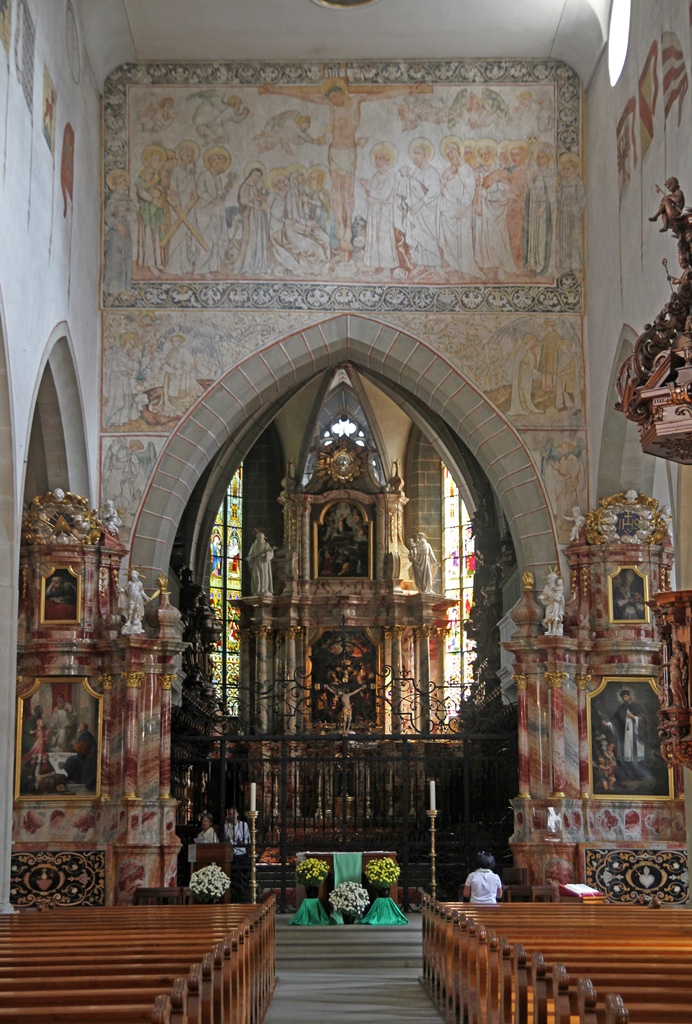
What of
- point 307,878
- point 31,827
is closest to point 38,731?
point 31,827

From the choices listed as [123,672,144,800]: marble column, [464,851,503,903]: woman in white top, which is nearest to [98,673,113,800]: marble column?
[123,672,144,800]: marble column

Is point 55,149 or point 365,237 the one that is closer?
point 55,149

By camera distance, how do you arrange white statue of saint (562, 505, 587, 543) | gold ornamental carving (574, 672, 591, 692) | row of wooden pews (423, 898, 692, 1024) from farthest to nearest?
white statue of saint (562, 505, 587, 543)
gold ornamental carving (574, 672, 591, 692)
row of wooden pews (423, 898, 692, 1024)

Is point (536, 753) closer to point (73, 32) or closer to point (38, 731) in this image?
point (38, 731)

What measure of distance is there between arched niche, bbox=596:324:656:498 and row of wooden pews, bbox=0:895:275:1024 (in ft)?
29.0

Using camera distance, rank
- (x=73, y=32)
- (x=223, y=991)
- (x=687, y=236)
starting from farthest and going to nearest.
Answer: (x=73, y=32)
(x=687, y=236)
(x=223, y=991)

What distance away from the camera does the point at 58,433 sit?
17.5 meters

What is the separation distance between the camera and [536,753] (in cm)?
1731

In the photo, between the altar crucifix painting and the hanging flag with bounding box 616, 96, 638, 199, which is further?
the altar crucifix painting

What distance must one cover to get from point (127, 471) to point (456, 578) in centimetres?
1165

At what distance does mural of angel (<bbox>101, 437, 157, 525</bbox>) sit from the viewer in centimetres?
1844

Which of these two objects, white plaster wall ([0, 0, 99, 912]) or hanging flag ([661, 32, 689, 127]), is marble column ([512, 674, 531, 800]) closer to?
white plaster wall ([0, 0, 99, 912])

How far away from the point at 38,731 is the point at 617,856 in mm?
7151

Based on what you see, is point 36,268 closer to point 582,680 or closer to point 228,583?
point 582,680
